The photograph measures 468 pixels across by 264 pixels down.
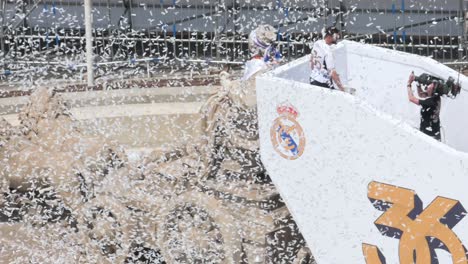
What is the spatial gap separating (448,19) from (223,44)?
2.48 meters

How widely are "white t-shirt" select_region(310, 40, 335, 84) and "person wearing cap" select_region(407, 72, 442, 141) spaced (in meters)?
0.63

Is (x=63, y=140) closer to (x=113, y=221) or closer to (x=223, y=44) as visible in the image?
(x=113, y=221)

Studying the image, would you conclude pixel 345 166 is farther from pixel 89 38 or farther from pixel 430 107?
pixel 89 38

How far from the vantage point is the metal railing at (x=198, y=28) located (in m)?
12.0

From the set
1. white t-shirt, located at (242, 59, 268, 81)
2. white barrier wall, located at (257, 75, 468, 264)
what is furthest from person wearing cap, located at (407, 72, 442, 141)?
white t-shirt, located at (242, 59, 268, 81)

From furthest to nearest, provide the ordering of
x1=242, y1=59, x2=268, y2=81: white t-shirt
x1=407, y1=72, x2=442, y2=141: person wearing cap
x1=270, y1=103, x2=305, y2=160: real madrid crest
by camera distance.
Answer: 1. x1=242, y1=59, x2=268, y2=81: white t-shirt
2. x1=407, y1=72, x2=442, y2=141: person wearing cap
3. x1=270, y1=103, x2=305, y2=160: real madrid crest

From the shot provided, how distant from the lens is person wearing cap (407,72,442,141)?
717cm

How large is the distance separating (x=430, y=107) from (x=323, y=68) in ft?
2.70

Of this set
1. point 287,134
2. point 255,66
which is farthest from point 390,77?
point 287,134

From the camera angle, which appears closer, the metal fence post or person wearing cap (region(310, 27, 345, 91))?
person wearing cap (region(310, 27, 345, 91))

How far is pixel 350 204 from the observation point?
664 cm

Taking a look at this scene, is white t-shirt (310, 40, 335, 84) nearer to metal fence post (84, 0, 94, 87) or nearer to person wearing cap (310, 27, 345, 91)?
person wearing cap (310, 27, 345, 91)

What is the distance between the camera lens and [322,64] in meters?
7.59

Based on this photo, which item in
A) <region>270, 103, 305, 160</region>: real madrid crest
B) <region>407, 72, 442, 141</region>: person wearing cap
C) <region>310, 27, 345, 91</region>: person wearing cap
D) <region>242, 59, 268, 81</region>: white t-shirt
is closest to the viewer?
<region>270, 103, 305, 160</region>: real madrid crest
